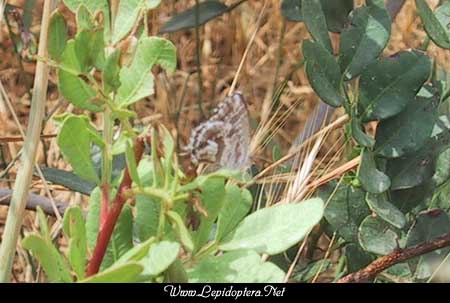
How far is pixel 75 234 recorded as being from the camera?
73cm

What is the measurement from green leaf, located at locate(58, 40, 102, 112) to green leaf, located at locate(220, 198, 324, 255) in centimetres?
14

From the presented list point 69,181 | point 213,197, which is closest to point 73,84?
point 213,197

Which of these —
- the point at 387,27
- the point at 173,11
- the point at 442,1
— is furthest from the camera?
the point at 173,11

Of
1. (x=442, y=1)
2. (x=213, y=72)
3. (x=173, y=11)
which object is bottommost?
(x=213, y=72)

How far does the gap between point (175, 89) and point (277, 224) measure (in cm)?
179

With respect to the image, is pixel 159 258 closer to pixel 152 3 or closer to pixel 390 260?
pixel 152 3

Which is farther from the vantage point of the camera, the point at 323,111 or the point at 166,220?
the point at 323,111

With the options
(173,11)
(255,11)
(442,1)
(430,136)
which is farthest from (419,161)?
(255,11)

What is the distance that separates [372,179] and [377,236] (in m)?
0.08

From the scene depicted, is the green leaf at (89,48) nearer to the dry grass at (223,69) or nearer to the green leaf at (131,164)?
the green leaf at (131,164)

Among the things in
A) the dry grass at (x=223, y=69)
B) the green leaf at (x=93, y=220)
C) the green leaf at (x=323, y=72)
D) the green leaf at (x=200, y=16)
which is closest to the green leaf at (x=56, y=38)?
the green leaf at (x=93, y=220)

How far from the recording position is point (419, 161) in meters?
1.12

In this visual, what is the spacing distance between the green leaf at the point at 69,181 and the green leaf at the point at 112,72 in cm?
47
